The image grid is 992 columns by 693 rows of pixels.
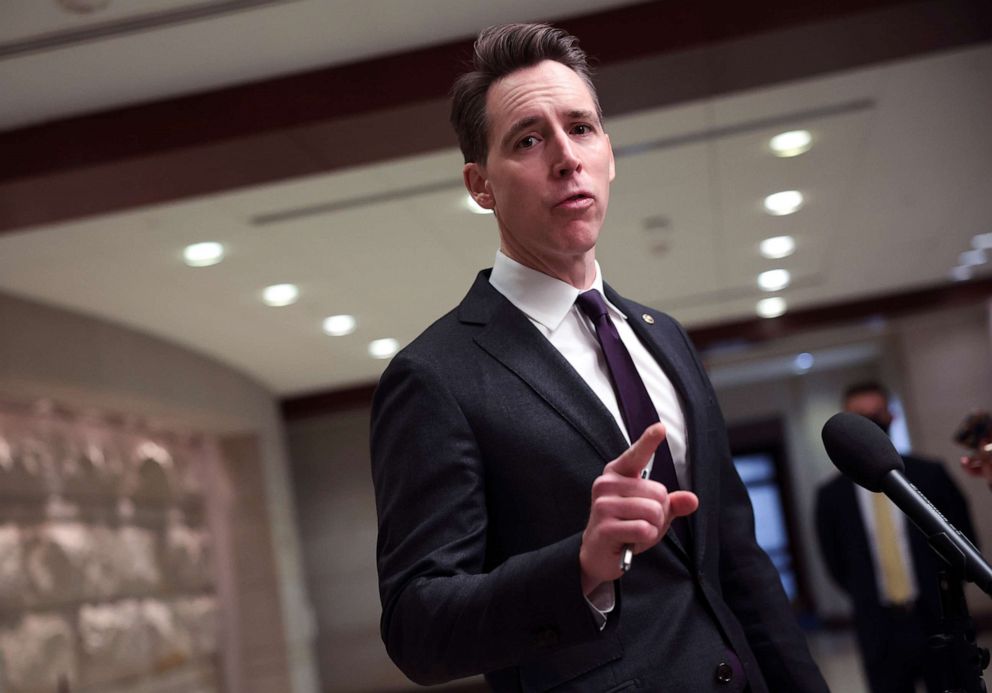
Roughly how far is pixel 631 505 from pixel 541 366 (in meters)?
0.40

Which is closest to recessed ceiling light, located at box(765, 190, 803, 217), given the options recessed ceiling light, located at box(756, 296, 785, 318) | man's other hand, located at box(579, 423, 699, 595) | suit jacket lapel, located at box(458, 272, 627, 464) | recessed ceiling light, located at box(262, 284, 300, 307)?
recessed ceiling light, located at box(262, 284, 300, 307)

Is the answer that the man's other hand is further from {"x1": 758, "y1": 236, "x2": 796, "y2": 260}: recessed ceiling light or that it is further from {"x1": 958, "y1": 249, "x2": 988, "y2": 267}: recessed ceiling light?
{"x1": 958, "y1": 249, "x2": 988, "y2": 267}: recessed ceiling light

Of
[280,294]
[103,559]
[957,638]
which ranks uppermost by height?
[280,294]

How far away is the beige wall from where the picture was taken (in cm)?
738

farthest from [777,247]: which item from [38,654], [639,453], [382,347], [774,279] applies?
[639,453]

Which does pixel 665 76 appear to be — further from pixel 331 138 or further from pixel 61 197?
pixel 61 197

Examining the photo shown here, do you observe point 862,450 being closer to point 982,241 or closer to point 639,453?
point 639,453

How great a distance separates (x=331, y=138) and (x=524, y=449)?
3.65 m

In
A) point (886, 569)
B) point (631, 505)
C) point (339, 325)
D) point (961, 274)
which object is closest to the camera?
point (631, 505)

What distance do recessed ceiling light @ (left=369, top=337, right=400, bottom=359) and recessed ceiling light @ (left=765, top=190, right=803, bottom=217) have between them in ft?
12.2

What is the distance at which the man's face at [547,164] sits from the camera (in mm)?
1459

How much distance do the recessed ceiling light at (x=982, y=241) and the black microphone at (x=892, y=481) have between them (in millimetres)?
8844

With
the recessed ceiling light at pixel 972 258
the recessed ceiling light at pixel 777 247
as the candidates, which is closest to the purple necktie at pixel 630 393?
the recessed ceiling light at pixel 777 247

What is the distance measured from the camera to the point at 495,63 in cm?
156
